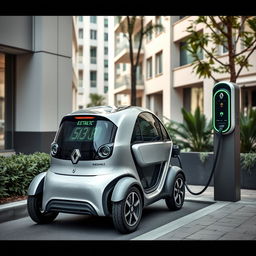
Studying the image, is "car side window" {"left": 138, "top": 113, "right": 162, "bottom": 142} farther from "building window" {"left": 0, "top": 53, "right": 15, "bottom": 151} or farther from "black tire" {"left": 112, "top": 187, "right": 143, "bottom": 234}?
"building window" {"left": 0, "top": 53, "right": 15, "bottom": 151}

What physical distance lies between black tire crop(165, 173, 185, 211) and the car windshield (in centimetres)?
177

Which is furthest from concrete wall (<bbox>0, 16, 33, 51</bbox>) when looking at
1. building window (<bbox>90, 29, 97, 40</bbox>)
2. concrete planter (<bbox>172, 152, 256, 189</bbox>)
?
building window (<bbox>90, 29, 97, 40</bbox>)

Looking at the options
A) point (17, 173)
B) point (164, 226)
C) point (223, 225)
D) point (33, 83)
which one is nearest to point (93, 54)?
point (33, 83)

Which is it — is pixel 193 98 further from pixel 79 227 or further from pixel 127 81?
pixel 79 227

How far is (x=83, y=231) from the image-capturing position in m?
5.74

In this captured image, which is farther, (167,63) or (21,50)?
(167,63)

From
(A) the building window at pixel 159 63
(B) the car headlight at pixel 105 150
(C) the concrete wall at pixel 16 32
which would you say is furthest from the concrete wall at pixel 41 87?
(A) the building window at pixel 159 63

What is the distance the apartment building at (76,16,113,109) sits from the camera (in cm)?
6231

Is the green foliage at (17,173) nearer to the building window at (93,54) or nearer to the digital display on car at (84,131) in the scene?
the digital display on car at (84,131)

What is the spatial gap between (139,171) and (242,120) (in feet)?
16.6

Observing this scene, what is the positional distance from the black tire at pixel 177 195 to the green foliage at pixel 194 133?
3.81 metres
